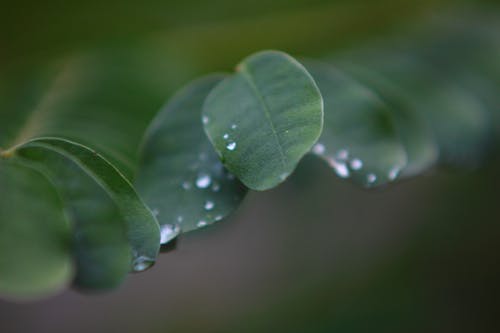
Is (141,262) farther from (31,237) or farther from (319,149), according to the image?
(319,149)

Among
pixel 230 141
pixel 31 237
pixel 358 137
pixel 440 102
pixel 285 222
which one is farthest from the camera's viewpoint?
pixel 285 222

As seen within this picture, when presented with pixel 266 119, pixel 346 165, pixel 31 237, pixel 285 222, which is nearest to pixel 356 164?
pixel 346 165

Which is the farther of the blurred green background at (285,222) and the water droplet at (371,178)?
the blurred green background at (285,222)

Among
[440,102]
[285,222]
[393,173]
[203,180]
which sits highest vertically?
[203,180]

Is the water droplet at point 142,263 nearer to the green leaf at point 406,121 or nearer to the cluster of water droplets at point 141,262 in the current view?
the cluster of water droplets at point 141,262

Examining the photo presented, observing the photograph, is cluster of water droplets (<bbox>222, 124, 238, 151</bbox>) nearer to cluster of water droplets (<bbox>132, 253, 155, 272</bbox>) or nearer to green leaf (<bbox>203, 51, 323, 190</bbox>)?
green leaf (<bbox>203, 51, 323, 190</bbox>)

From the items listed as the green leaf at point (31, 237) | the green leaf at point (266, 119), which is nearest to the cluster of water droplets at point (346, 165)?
the green leaf at point (266, 119)

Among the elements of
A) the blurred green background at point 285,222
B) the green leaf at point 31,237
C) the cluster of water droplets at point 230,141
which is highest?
the green leaf at point 31,237

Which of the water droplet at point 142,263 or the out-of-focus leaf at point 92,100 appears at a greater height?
the out-of-focus leaf at point 92,100
